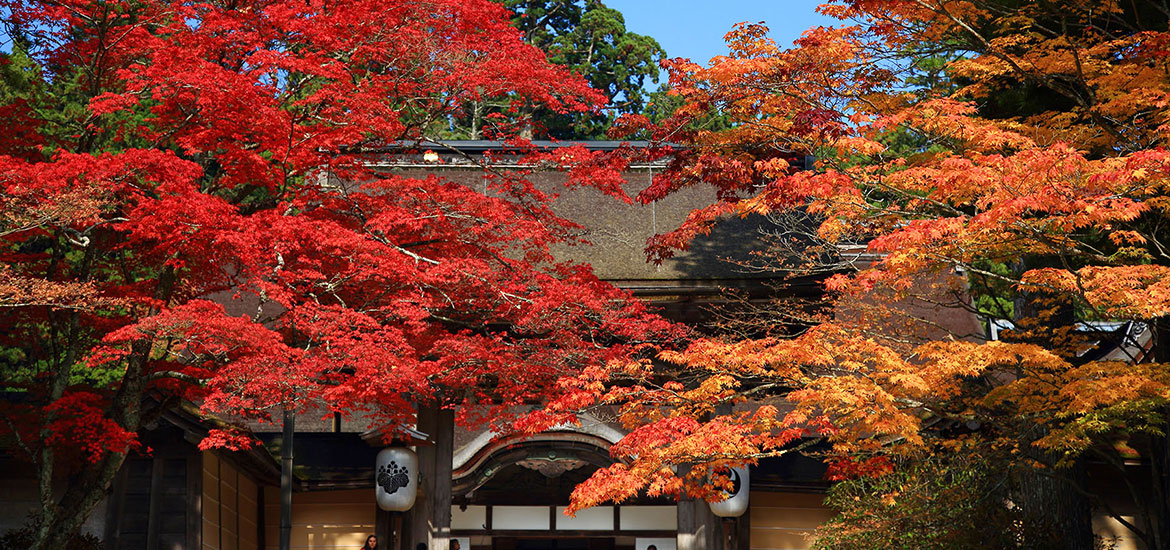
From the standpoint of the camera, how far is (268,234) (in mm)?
10852

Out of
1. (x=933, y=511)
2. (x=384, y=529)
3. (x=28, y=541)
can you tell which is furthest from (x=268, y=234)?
(x=933, y=511)

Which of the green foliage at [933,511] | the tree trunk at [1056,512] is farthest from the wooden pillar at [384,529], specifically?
the tree trunk at [1056,512]

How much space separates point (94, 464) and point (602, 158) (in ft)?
20.4

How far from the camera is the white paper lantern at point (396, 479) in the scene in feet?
44.1

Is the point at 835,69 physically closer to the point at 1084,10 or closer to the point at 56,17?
the point at 1084,10

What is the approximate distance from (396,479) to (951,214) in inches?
287

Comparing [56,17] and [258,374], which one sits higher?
[56,17]

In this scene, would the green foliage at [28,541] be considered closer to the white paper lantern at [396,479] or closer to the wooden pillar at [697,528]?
the white paper lantern at [396,479]

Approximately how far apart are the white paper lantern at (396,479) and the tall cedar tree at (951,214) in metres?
3.32

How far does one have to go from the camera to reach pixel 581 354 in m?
11.9

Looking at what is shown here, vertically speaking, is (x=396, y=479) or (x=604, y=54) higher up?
(x=604, y=54)

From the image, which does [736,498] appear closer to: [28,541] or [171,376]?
[171,376]

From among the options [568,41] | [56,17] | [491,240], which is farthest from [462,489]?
[568,41]

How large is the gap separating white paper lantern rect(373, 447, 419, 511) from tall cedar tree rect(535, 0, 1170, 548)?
3.32m
